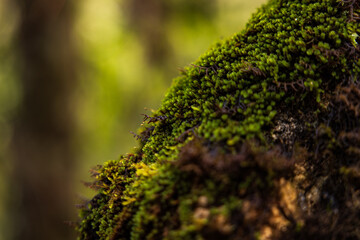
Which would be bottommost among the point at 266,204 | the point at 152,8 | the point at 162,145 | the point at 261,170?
the point at 266,204

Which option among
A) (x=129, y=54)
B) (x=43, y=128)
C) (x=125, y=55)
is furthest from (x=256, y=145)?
(x=125, y=55)

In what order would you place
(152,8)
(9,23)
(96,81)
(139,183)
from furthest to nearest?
1. (96,81)
2. (152,8)
3. (9,23)
4. (139,183)

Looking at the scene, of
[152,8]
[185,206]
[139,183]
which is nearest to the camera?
[185,206]

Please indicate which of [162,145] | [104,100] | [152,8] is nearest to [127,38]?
[152,8]

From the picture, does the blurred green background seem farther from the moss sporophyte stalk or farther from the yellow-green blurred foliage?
the moss sporophyte stalk

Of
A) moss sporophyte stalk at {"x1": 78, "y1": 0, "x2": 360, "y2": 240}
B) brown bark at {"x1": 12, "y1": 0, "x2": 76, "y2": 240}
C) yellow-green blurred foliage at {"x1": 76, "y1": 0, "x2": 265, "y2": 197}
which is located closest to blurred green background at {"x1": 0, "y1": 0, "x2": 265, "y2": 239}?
yellow-green blurred foliage at {"x1": 76, "y1": 0, "x2": 265, "y2": 197}

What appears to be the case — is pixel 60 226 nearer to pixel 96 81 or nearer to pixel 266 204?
pixel 266 204

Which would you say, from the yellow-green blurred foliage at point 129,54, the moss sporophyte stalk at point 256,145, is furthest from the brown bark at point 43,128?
the yellow-green blurred foliage at point 129,54
